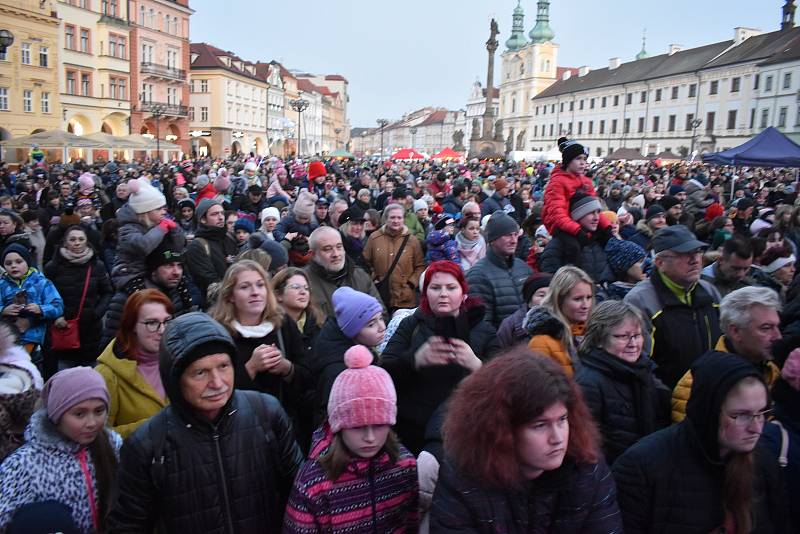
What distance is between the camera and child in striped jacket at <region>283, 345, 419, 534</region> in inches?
96.0

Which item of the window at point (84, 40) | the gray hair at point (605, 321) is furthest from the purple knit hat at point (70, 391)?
the window at point (84, 40)

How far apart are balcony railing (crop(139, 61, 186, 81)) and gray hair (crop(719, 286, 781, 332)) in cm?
6067

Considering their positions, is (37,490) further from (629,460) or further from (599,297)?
(599,297)

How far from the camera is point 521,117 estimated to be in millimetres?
111500

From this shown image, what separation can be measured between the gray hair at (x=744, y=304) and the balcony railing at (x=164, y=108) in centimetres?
5574

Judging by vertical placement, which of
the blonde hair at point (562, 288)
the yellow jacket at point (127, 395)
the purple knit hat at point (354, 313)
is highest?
the blonde hair at point (562, 288)

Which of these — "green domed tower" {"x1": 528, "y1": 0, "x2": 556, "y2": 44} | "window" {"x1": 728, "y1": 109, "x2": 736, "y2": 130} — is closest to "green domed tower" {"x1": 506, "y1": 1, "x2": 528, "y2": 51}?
"green domed tower" {"x1": 528, "y1": 0, "x2": 556, "y2": 44}

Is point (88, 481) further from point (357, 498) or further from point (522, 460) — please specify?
point (522, 460)

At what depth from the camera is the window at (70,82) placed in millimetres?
45656

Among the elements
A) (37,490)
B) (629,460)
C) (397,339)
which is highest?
(397,339)

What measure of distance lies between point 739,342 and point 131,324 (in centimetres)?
340

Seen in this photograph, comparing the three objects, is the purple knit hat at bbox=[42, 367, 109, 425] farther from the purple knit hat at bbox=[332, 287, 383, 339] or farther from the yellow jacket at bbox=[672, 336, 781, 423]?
the yellow jacket at bbox=[672, 336, 781, 423]

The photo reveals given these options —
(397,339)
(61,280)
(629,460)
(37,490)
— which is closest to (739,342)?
(629,460)

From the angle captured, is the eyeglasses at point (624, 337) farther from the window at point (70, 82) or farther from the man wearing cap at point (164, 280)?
the window at point (70, 82)
